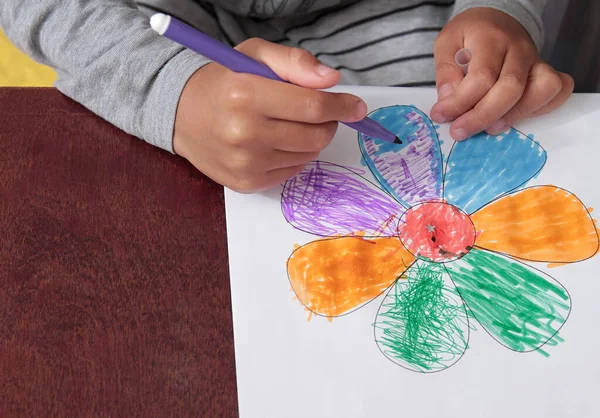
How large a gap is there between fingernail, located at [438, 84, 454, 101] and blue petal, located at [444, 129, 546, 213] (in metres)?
0.04

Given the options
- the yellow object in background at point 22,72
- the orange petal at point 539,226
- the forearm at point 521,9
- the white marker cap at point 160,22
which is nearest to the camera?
→ the white marker cap at point 160,22

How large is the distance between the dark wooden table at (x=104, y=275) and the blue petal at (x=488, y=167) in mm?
174

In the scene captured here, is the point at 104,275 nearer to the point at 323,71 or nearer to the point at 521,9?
the point at 323,71

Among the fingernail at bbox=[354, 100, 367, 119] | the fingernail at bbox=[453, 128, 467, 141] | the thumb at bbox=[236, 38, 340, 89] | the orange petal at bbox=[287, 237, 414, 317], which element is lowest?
the orange petal at bbox=[287, 237, 414, 317]

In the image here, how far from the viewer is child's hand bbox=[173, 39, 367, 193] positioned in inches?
14.5

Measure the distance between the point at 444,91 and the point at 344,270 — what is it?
0.18 m

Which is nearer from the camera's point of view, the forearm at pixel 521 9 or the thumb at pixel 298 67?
the thumb at pixel 298 67

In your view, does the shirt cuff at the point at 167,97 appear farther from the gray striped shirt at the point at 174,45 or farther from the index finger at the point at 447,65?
the index finger at the point at 447,65

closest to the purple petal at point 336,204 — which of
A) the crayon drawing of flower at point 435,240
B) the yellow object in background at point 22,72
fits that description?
the crayon drawing of flower at point 435,240

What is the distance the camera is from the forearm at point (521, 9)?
21.8 inches

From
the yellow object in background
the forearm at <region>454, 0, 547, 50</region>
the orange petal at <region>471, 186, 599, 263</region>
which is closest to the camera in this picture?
the orange petal at <region>471, 186, 599, 263</region>

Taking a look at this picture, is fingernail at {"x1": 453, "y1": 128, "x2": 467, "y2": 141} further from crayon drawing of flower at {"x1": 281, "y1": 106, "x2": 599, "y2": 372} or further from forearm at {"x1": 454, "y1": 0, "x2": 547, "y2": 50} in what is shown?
forearm at {"x1": 454, "y1": 0, "x2": 547, "y2": 50}

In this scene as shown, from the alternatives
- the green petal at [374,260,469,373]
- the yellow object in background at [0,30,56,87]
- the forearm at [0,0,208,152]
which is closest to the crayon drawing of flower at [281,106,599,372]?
the green petal at [374,260,469,373]

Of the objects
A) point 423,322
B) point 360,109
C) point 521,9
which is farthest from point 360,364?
point 521,9
